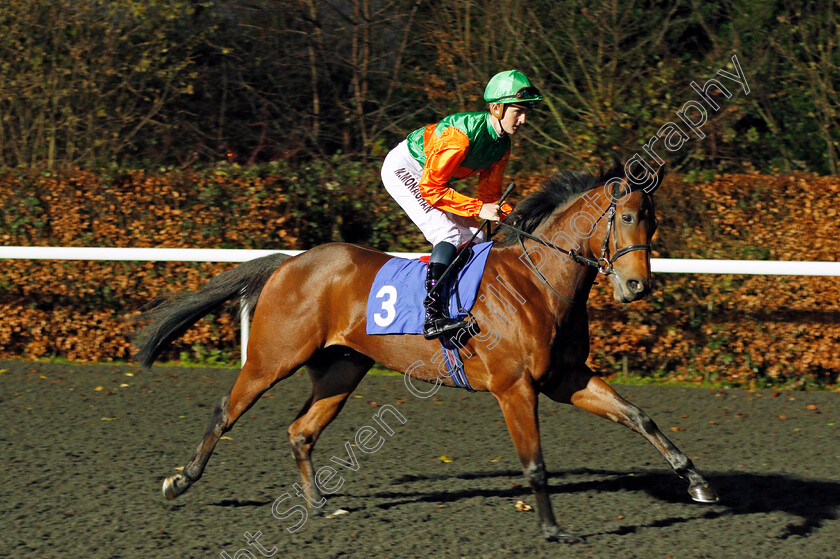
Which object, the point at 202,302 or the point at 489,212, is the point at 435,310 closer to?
the point at 489,212

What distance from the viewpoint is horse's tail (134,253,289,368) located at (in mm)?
4641

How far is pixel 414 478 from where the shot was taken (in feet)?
15.3

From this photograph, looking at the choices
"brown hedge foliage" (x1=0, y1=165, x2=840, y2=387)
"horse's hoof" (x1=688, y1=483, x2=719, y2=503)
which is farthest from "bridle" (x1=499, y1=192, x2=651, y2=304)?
"brown hedge foliage" (x1=0, y1=165, x2=840, y2=387)

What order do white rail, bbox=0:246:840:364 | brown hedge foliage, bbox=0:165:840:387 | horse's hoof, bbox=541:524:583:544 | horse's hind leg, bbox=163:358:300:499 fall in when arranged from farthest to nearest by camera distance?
brown hedge foliage, bbox=0:165:840:387
white rail, bbox=0:246:840:364
horse's hind leg, bbox=163:358:300:499
horse's hoof, bbox=541:524:583:544

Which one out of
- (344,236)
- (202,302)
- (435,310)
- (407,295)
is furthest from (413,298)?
(344,236)

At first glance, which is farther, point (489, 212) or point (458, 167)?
point (458, 167)

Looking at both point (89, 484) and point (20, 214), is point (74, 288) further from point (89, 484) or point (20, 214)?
point (89, 484)

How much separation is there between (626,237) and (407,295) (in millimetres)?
1079

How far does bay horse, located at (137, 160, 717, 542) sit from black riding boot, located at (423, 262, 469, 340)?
11cm

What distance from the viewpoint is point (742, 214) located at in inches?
271

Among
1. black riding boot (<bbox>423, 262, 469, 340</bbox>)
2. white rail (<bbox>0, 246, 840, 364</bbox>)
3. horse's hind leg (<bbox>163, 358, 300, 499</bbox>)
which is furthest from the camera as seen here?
white rail (<bbox>0, 246, 840, 364</bbox>)

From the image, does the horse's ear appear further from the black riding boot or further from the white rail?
the white rail

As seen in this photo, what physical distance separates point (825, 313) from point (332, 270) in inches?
165

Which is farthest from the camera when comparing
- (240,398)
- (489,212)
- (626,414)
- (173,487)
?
(240,398)
